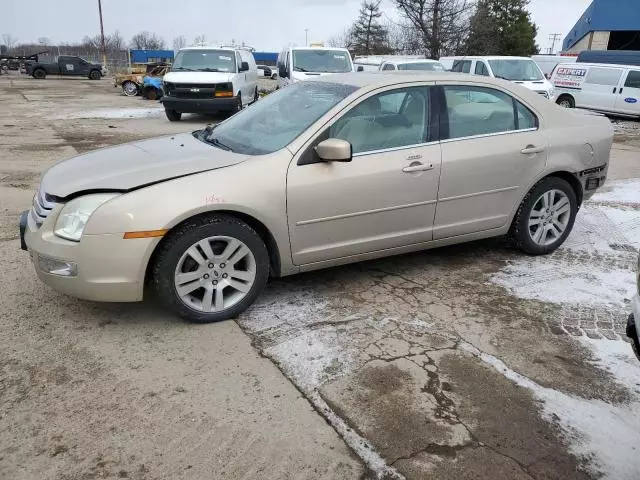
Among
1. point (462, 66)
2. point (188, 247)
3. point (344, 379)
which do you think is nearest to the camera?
point (344, 379)

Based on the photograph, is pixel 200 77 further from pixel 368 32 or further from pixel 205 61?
pixel 368 32

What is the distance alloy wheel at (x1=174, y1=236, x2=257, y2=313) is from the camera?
3496 mm

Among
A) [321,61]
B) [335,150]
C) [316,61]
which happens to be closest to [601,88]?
[321,61]

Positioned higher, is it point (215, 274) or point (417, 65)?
point (417, 65)

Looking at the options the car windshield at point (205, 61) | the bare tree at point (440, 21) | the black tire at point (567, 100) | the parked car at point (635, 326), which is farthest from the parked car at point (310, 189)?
the bare tree at point (440, 21)

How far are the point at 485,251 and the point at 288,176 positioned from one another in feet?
7.82

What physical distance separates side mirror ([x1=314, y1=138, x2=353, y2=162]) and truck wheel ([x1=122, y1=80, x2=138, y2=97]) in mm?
25168

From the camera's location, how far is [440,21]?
123ft

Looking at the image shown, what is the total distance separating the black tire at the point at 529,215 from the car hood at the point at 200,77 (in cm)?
1121

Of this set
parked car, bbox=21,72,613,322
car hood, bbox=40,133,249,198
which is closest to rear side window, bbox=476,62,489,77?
parked car, bbox=21,72,613,322

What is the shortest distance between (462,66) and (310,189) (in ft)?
53.3

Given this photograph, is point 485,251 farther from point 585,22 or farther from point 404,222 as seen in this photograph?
point 585,22

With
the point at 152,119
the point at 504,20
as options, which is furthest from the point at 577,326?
the point at 504,20

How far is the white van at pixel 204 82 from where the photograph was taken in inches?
574
